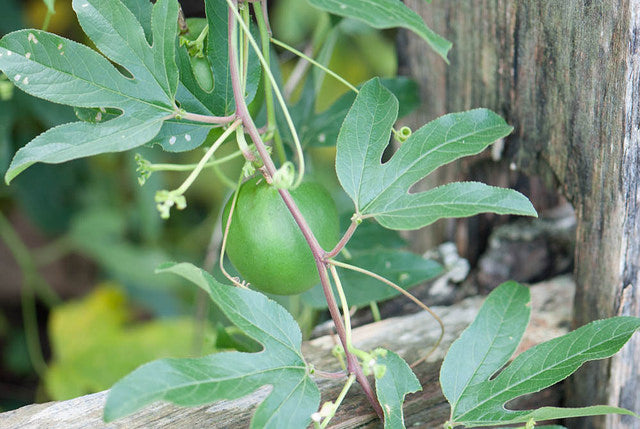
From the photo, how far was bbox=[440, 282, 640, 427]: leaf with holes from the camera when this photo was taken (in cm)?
78

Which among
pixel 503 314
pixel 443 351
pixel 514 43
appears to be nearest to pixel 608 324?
pixel 503 314

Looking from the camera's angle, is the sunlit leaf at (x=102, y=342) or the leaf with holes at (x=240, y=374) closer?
the leaf with holes at (x=240, y=374)

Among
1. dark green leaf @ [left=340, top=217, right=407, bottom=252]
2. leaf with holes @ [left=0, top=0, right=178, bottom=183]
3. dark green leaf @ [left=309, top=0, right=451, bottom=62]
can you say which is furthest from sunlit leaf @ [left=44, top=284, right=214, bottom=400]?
dark green leaf @ [left=309, top=0, right=451, bottom=62]

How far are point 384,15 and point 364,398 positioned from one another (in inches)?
18.6

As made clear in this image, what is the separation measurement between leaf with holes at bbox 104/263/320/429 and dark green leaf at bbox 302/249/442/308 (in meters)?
0.31

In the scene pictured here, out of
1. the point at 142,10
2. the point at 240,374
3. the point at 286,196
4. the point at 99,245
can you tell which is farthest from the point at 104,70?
the point at 99,245

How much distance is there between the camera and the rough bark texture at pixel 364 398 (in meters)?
0.81

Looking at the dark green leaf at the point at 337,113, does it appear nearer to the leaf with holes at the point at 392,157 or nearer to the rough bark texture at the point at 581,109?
the rough bark texture at the point at 581,109

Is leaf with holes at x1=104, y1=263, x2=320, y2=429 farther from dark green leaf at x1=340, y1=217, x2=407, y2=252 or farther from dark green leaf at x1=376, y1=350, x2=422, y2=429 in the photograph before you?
dark green leaf at x1=340, y1=217, x2=407, y2=252

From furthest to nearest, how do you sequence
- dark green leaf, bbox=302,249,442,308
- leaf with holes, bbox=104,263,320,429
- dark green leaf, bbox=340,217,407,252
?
dark green leaf, bbox=340,217,407,252 < dark green leaf, bbox=302,249,442,308 < leaf with holes, bbox=104,263,320,429

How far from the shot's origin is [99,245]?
1.88m

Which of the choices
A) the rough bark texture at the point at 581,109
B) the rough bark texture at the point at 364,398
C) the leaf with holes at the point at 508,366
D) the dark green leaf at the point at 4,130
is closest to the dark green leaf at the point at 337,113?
the rough bark texture at the point at 581,109

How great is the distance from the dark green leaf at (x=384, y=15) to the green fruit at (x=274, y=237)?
223mm

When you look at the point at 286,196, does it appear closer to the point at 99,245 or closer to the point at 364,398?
the point at 364,398
